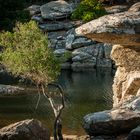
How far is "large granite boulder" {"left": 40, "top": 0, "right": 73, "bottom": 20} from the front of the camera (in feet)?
292

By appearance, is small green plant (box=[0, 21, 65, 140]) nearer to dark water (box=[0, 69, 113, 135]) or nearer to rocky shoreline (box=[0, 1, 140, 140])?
rocky shoreline (box=[0, 1, 140, 140])

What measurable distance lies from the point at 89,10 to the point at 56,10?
7.96 m

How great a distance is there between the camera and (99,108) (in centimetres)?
4347

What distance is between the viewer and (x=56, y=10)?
296ft

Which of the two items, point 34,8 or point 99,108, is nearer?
point 99,108

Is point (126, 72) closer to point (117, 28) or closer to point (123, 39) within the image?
point (123, 39)

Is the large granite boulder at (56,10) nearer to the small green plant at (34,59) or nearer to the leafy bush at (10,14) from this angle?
the leafy bush at (10,14)

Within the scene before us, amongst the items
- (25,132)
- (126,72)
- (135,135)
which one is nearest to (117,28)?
(126,72)

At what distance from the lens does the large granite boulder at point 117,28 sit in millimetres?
32781

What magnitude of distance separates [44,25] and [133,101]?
5880 centimetres


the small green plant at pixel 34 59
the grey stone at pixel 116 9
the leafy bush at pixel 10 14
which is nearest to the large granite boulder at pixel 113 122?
the small green plant at pixel 34 59

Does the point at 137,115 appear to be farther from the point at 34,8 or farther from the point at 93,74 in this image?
the point at 34,8

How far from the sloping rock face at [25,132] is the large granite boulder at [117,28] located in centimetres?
902

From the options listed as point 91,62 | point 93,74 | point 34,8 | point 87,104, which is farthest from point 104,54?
point 87,104
